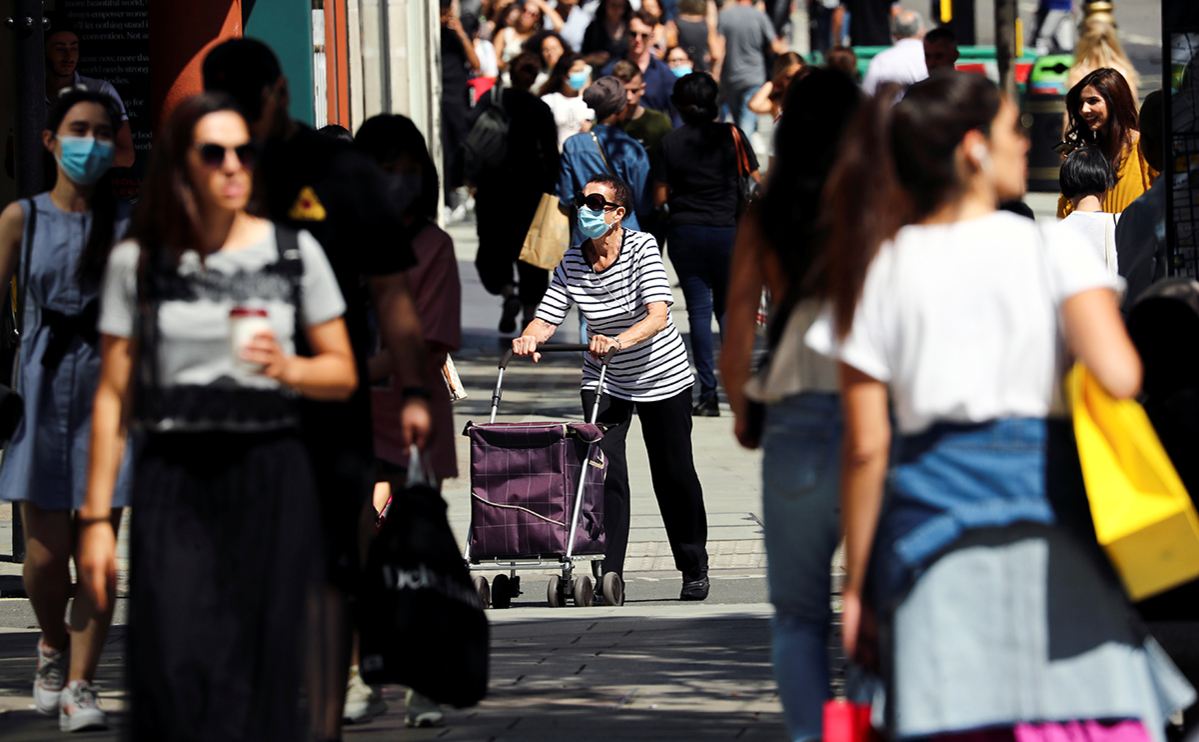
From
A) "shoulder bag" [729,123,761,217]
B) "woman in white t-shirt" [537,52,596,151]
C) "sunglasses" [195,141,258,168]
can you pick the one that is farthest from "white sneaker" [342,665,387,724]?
"woman in white t-shirt" [537,52,596,151]

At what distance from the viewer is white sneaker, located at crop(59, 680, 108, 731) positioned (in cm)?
534

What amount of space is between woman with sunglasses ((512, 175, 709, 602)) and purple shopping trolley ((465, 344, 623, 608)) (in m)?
0.19

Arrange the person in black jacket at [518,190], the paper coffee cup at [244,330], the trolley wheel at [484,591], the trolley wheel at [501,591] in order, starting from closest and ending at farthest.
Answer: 1. the paper coffee cup at [244,330]
2. the trolley wheel at [484,591]
3. the trolley wheel at [501,591]
4. the person in black jacket at [518,190]

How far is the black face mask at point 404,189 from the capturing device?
5621 millimetres

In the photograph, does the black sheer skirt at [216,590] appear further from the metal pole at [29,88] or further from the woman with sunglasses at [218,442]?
the metal pole at [29,88]

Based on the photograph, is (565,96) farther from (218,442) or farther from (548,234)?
(218,442)

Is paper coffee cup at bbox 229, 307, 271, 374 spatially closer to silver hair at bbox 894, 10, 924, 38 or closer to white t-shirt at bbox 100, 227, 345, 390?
white t-shirt at bbox 100, 227, 345, 390

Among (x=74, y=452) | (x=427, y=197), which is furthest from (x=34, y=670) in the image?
(x=427, y=197)

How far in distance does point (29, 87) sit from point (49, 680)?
355cm

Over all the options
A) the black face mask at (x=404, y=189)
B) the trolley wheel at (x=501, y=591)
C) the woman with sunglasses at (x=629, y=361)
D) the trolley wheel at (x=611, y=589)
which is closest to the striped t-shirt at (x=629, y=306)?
the woman with sunglasses at (x=629, y=361)

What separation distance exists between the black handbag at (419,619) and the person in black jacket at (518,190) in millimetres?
10216

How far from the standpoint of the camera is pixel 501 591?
321 inches

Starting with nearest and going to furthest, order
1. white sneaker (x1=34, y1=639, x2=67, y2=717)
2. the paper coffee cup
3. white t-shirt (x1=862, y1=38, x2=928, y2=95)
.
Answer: the paper coffee cup, white sneaker (x1=34, y1=639, x2=67, y2=717), white t-shirt (x1=862, y1=38, x2=928, y2=95)

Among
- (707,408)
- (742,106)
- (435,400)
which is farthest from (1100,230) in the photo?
(742,106)
